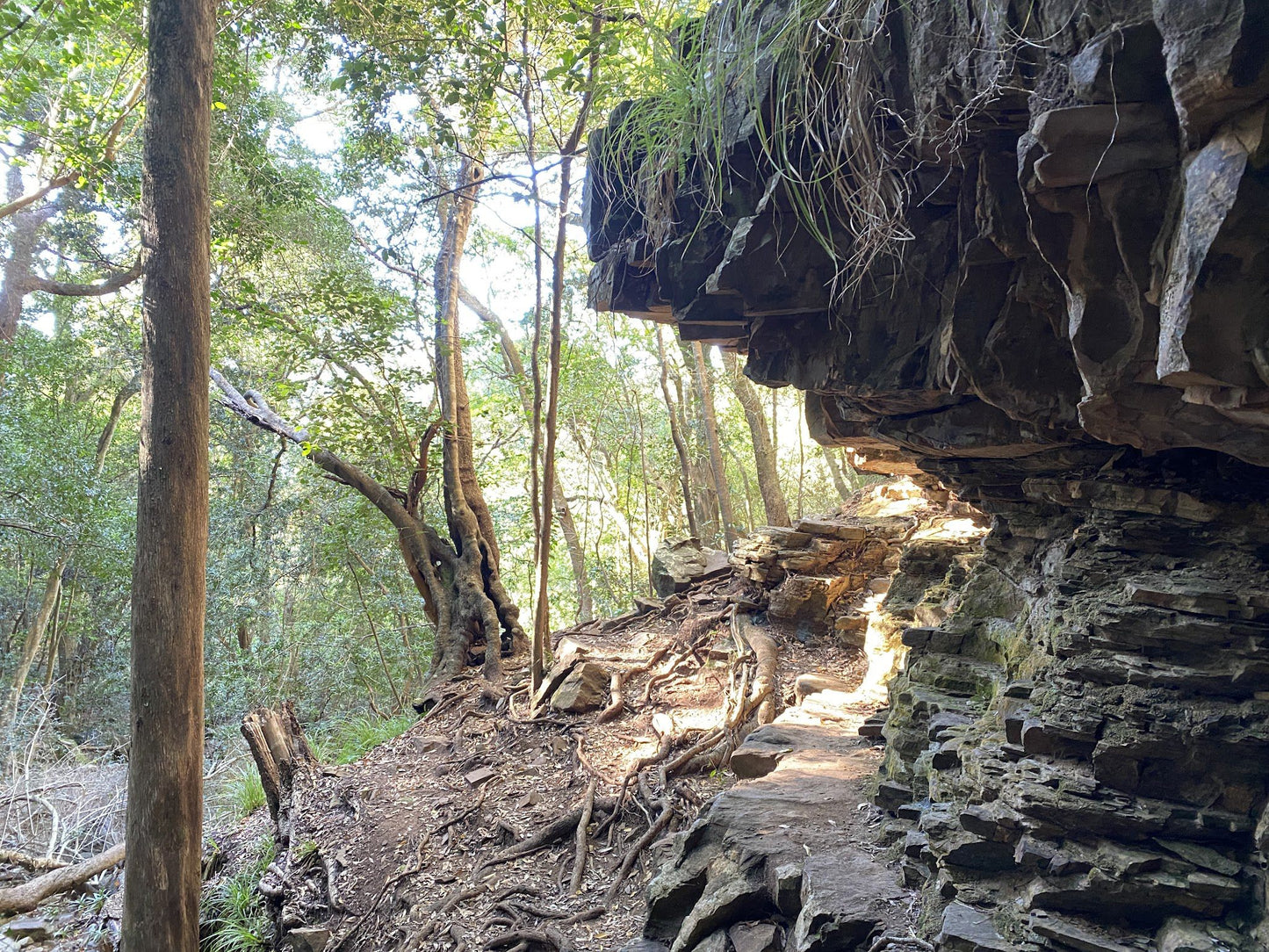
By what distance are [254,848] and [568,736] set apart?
3.10 m

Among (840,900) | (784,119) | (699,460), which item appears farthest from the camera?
(699,460)

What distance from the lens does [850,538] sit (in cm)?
812

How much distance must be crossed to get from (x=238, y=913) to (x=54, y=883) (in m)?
2.79

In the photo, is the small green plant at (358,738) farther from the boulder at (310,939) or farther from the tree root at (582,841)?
the tree root at (582,841)

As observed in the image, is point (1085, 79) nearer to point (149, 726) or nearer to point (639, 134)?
point (639, 134)

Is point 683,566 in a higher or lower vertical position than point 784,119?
lower

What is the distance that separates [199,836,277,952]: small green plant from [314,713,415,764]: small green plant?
1878 mm

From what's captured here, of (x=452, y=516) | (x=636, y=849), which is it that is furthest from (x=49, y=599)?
(x=636, y=849)

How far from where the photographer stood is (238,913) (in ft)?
19.1

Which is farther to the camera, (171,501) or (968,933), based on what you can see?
(171,501)

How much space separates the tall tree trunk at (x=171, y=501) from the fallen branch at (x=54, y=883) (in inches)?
174

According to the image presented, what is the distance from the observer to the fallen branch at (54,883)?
6.80 m

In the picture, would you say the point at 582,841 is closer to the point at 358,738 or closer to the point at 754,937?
the point at 754,937

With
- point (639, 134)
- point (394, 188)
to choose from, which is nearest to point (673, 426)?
point (394, 188)
